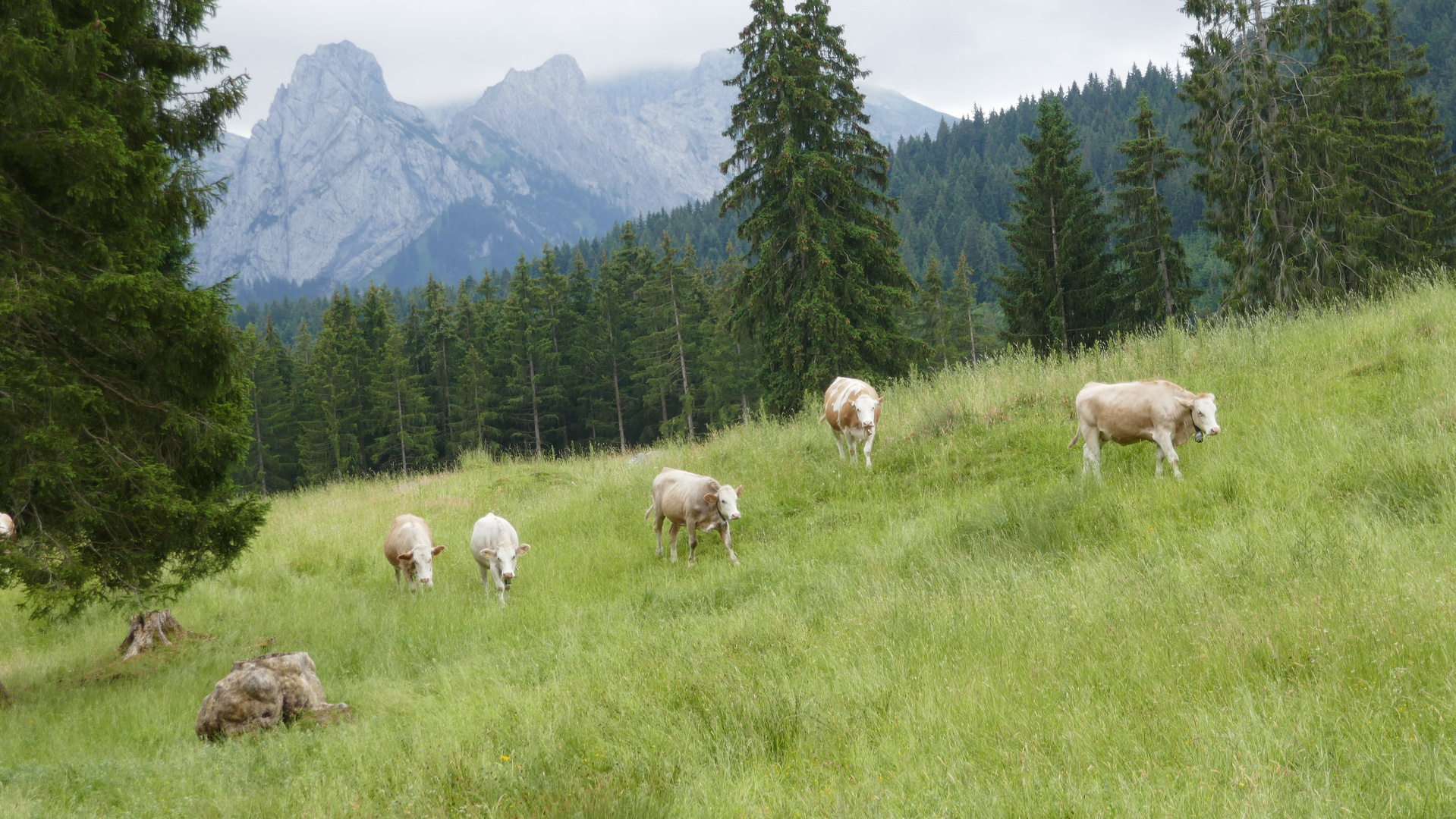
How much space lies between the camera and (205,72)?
9000 millimetres

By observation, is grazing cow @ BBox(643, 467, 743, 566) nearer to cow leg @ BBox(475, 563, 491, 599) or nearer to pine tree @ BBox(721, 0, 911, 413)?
cow leg @ BBox(475, 563, 491, 599)

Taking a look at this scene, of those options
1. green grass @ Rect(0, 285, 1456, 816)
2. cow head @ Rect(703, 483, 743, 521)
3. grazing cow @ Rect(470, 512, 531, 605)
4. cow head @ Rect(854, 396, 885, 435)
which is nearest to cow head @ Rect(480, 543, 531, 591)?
grazing cow @ Rect(470, 512, 531, 605)

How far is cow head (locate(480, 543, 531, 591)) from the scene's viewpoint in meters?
10.4

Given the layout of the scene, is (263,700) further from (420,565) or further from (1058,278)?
(1058,278)

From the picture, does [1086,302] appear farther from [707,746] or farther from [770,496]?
[707,746]

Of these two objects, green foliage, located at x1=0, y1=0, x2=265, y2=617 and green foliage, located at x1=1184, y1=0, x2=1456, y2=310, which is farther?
green foliage, located at x1=1184, y1=0, x2=1456, y2=310

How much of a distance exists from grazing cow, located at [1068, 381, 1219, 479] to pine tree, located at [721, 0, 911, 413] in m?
14.4

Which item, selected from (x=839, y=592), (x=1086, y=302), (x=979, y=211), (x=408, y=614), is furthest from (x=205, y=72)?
(x=979, y=211)

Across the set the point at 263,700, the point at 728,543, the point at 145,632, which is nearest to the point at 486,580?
the point at 728,543

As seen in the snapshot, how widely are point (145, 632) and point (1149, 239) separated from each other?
39.4 metres

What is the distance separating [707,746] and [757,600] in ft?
10.8

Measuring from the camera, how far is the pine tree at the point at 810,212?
23.6 meters

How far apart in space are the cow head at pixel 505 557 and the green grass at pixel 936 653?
1.36ft

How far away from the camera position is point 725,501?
1059 cm
